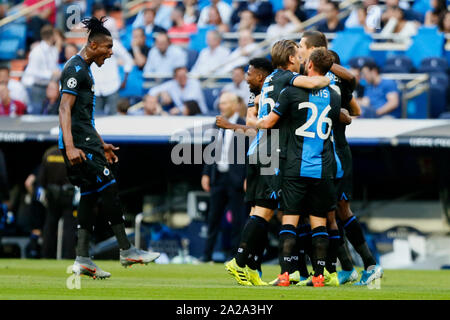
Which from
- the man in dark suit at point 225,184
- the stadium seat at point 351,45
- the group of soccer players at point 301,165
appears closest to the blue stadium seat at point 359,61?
the stadium seat at point 351,45

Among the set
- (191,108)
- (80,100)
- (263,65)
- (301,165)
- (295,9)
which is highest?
(295,9)

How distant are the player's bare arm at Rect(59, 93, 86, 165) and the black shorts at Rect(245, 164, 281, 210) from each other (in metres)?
1.50

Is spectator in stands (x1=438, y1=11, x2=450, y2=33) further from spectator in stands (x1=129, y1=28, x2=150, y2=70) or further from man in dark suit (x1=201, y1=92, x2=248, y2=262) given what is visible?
man in dark suit (x1=201, y1=92, x2=248, y2=262)

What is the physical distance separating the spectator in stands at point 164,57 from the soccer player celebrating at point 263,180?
27.3 ft

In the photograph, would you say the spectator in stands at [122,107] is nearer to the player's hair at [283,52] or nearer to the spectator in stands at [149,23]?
the spectator in stands at [149,23]

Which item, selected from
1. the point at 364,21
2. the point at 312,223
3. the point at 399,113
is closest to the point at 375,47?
the point at 364,21

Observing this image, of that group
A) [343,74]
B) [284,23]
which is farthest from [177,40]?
[343,74]

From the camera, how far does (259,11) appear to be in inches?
714

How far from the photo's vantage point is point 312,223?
7711 millimetres

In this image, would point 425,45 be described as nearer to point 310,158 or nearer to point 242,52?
point 242,52

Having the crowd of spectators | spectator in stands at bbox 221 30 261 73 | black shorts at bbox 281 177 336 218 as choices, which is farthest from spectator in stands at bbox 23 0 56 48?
black shorts at bbox 281 177 336 218

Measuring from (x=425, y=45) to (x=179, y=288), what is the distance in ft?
31.9
